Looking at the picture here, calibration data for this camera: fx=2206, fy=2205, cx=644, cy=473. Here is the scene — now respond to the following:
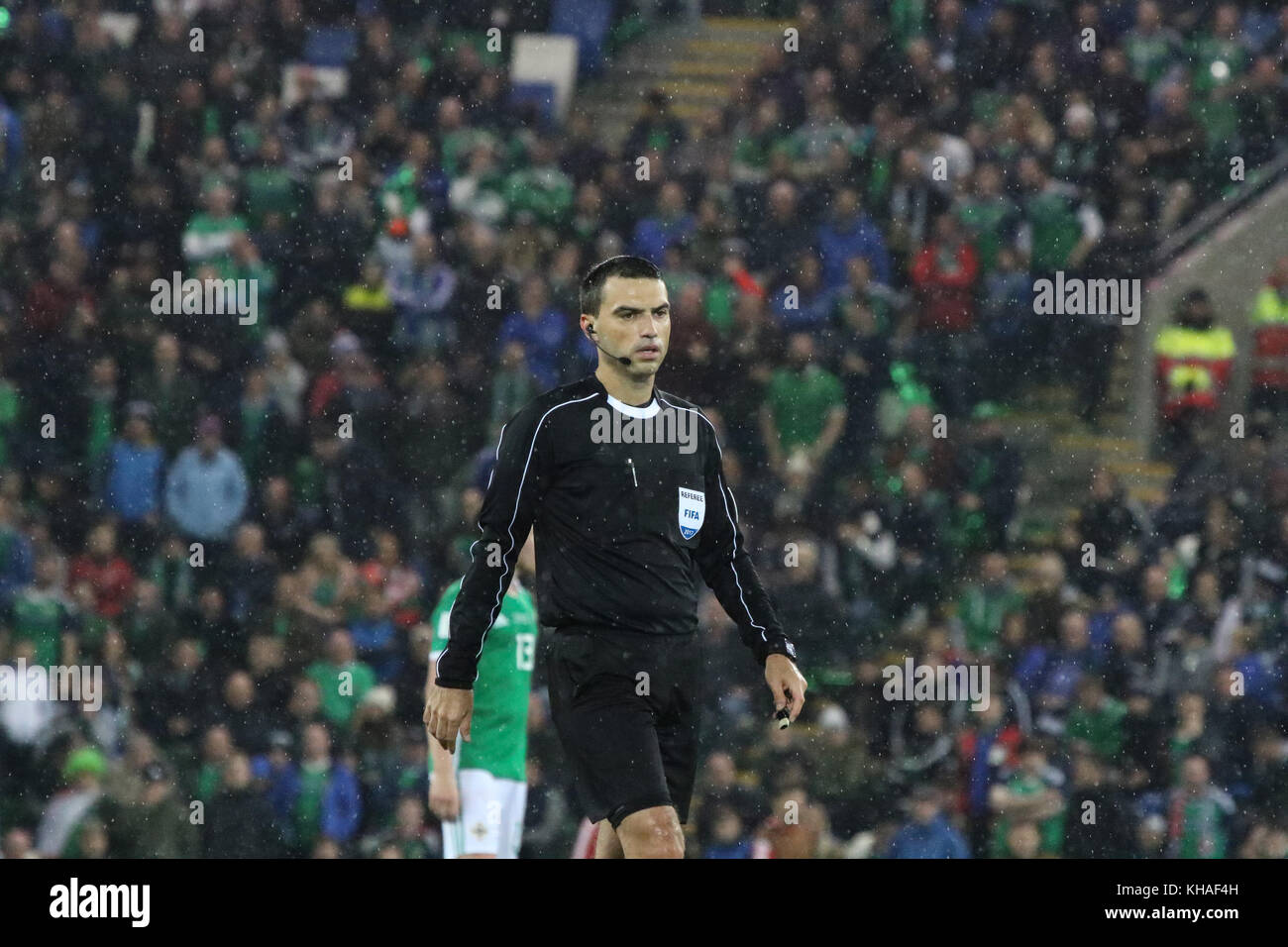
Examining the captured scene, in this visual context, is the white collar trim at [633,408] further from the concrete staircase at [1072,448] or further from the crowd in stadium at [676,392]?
the concrete staircase at [1072,448]

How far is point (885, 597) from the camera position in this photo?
12.2 meters

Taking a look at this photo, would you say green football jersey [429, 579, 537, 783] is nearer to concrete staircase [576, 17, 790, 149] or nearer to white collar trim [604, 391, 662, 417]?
white collar trim [604, 391, 662, 417]

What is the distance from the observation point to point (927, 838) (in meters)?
10.8

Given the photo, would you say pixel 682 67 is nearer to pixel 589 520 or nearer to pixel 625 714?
pixel 589 520

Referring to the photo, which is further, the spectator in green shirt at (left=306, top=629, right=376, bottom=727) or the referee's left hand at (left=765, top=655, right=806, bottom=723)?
the spectator in green shirt at (left=306, top=629, right=376, bottom=727)

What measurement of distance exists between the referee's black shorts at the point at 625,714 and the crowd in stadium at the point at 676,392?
4495 millimetres

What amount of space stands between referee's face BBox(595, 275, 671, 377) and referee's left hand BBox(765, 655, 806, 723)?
0.94 metres

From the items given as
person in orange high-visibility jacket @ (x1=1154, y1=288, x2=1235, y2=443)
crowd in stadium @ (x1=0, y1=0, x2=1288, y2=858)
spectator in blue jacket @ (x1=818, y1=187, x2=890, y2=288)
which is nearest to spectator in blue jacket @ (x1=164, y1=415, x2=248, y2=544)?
crowd in stadium @ (x1=0, y1=0, x2=1288, y2=858)

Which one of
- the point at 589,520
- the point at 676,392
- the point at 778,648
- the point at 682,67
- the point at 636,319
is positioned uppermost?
the point at 682,67

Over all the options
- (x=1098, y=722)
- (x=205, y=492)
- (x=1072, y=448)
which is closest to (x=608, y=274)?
(x=1098, y=722)

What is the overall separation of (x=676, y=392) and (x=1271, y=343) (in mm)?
3686

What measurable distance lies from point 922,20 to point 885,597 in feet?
14.3

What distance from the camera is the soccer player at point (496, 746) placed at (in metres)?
8.05

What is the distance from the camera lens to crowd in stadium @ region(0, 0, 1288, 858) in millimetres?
11156
